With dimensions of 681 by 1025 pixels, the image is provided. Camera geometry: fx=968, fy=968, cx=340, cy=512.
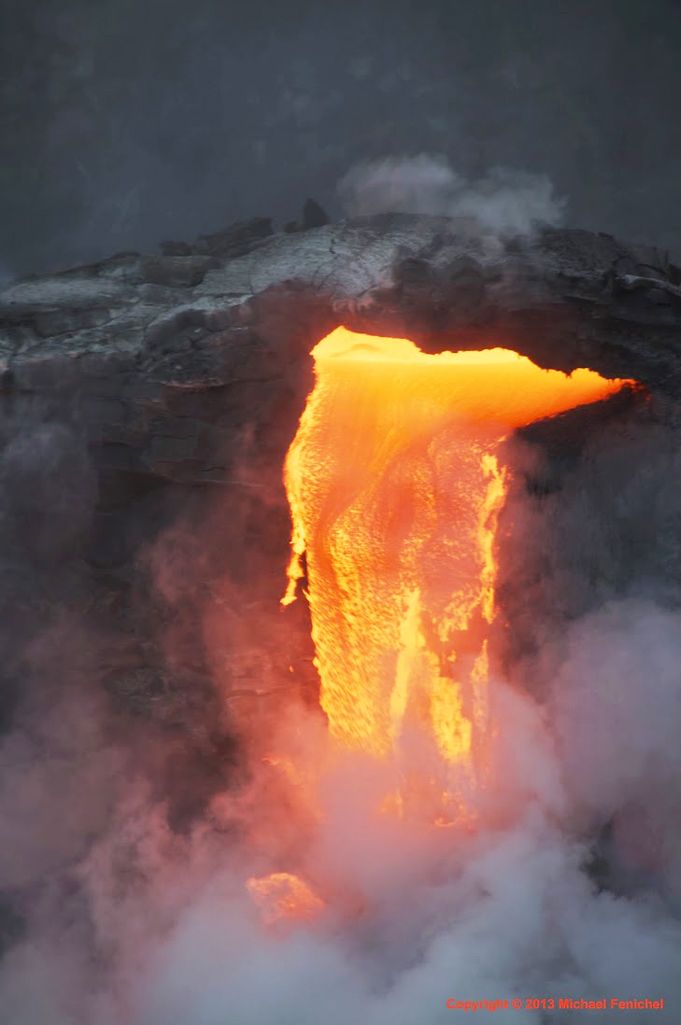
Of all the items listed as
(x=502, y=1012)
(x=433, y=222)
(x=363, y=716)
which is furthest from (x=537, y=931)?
(x=433, y=222)

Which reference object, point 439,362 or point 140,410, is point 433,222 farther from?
point 140,410

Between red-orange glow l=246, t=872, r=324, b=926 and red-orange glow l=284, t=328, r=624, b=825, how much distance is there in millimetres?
694

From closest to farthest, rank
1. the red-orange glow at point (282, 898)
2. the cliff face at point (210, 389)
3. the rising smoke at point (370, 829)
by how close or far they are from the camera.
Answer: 1. the cliff face at point (210, 389)
2. the rising smoke at point (370, 829)
3. the red-orange glow at point (282, 898)

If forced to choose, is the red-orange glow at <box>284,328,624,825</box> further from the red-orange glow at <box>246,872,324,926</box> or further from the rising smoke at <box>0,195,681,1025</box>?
the red-orange glow at <box>246,872,324,926</box>

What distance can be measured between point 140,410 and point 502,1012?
330 centimetres

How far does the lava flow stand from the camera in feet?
15.9

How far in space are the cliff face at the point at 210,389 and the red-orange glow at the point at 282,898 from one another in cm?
106

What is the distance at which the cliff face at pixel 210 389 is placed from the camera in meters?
4.50

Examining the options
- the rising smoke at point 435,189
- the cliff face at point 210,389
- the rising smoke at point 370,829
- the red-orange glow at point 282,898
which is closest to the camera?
the cliff face at point 210,389

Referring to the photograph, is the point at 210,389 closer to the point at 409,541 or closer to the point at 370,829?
the point at 409,541

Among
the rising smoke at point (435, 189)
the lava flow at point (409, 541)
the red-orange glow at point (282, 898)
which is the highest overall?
the rising smoke at point (435, 189)

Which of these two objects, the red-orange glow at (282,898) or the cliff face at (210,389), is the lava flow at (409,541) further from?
the cliff face at (210,389)

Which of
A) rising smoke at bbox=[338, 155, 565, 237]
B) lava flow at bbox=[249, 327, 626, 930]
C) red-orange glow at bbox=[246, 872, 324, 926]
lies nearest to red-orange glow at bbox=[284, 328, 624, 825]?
lava flow at bbox=[249, 327, 626, 930]

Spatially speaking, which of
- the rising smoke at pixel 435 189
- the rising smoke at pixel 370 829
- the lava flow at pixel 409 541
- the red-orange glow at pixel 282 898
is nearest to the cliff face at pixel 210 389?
the rising smoke at pixel 370 829
